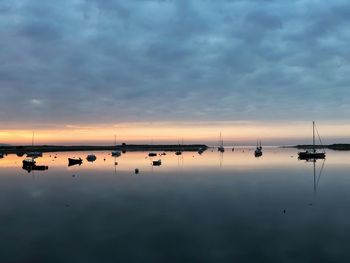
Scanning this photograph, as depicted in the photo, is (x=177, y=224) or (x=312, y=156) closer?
(x=177, y=224)

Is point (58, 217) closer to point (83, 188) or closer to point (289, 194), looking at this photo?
point (83, 188)

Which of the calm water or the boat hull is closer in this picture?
the calm water

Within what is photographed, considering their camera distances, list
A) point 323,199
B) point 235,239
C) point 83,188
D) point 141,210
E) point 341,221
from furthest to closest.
Result: point 83,188 < point 323,199 < point 141,210 < point 341,221 < point 235,239

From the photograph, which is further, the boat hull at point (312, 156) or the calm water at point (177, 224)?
the boat hull at point (312, 156)

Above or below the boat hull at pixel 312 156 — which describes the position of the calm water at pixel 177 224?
below

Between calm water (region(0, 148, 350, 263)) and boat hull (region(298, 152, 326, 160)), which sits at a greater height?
boat hull (region(298, 152, 326, 160))

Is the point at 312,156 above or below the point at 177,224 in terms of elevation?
above

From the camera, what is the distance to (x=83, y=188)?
47.1 metres

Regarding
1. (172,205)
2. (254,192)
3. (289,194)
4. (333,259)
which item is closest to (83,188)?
(172,205)

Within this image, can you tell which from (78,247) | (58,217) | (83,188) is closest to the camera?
(78,247)

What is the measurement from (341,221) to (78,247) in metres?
18.0

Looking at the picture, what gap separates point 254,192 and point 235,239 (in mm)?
20718

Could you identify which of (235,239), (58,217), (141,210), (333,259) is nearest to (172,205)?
(141,210)

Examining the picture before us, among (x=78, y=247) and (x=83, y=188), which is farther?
(x=83, y=188)
